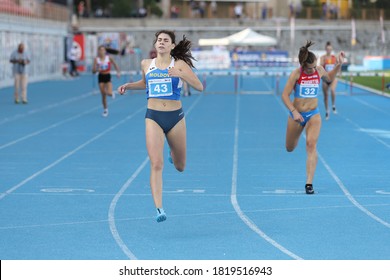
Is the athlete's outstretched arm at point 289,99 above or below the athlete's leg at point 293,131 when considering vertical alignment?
above

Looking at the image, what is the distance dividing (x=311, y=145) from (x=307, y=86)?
0.75 metres

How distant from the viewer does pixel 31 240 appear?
10.2 metres

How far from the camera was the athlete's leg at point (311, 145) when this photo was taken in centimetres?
1359

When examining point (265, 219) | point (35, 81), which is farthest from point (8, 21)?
point (265, 219)

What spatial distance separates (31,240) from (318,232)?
2703 millimetres

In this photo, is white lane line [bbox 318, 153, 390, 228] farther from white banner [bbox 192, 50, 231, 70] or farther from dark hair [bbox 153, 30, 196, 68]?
white banner [bbox 192, 50, 231, 70]

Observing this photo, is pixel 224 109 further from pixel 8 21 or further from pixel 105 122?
pixel 8 21

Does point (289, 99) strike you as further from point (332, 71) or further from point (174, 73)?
point (174, 73)

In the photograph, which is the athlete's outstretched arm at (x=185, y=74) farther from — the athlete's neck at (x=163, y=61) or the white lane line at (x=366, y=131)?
the white lane line at (x=366, y=131)

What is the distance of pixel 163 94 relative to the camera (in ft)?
36.1

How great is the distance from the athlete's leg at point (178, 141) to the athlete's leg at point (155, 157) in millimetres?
162

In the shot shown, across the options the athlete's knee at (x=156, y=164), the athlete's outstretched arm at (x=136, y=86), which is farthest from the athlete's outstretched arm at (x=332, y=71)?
the athlete's knee at (x=156, y=164)

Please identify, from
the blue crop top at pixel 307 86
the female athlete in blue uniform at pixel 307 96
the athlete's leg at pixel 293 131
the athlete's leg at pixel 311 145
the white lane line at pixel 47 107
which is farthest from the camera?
the white lane line at pixel 47 107

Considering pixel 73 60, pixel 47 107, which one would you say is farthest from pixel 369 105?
pixel 73 60
